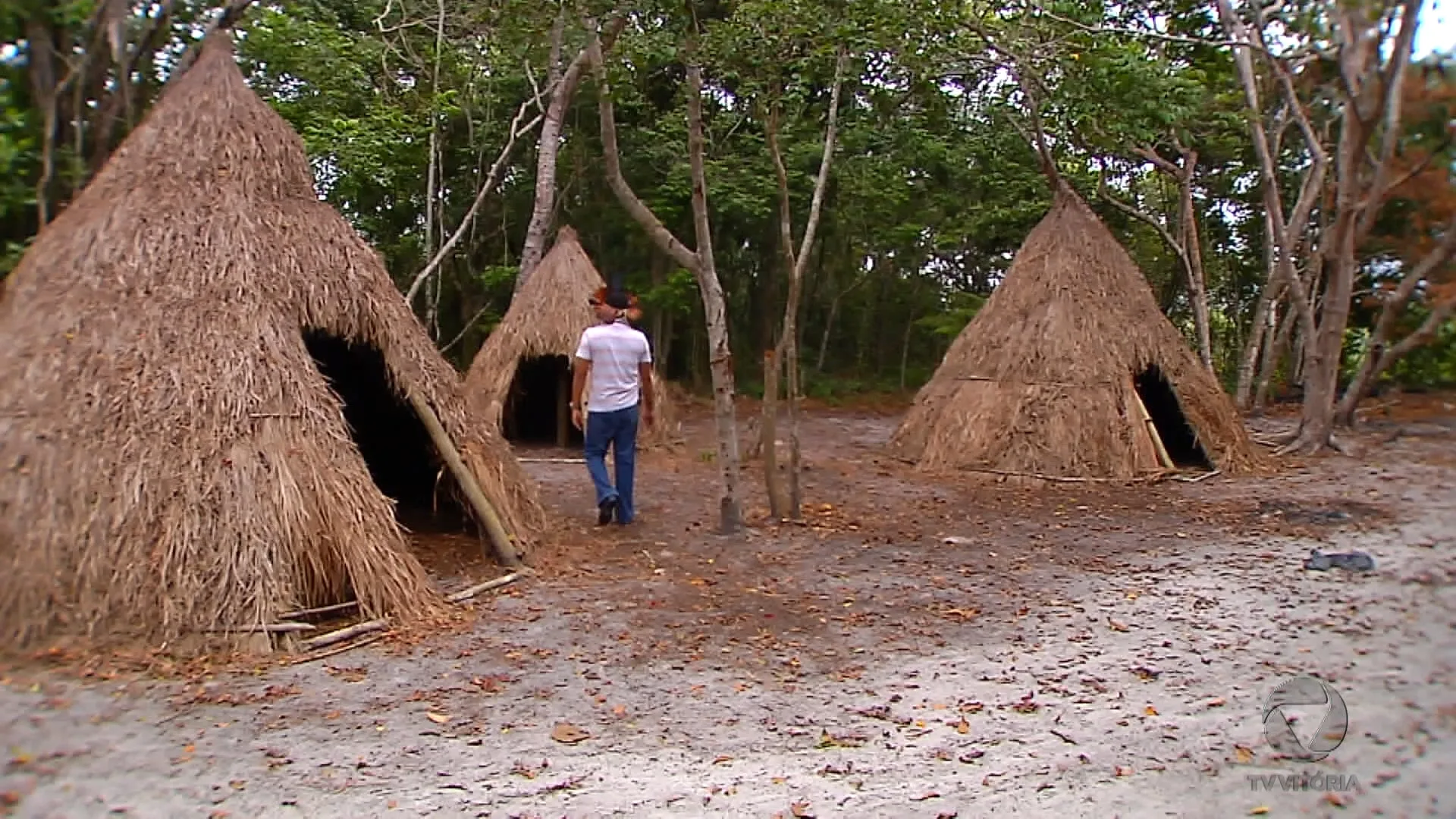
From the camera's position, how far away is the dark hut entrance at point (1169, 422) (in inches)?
468

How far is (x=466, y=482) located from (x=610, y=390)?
1357 millimetres

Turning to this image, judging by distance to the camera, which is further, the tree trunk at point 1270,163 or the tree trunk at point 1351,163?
the tree trunk at point 1270,163

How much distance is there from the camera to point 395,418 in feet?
29.1

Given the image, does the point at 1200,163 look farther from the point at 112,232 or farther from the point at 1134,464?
the point at 112,232

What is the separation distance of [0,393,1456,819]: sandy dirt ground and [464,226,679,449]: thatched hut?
5.07 metres

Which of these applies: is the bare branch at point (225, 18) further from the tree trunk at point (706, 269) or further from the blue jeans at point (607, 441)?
the blue jeans at point (607, 441)

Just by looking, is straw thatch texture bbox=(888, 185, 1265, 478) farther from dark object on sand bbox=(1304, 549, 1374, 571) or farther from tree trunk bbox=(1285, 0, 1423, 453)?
dark object on sand bbox=(1304, 549, 1374, 571)

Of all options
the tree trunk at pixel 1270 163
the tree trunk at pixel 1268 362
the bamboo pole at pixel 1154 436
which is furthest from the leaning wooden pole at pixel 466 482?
the tree trunk at pixel 1268 362

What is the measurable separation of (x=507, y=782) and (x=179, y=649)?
6.48 feet

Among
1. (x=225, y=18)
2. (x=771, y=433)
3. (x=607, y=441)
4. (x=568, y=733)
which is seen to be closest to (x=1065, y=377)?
(x=771, y=433)

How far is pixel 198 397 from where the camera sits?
564 cm

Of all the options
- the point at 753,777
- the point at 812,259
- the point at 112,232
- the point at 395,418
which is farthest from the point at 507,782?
the point at 812,259

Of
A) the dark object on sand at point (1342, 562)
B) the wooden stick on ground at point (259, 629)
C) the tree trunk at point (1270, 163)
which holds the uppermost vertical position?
the tree trunk at point (1270, 163)

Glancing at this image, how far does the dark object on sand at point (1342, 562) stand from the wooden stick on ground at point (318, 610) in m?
5.47
